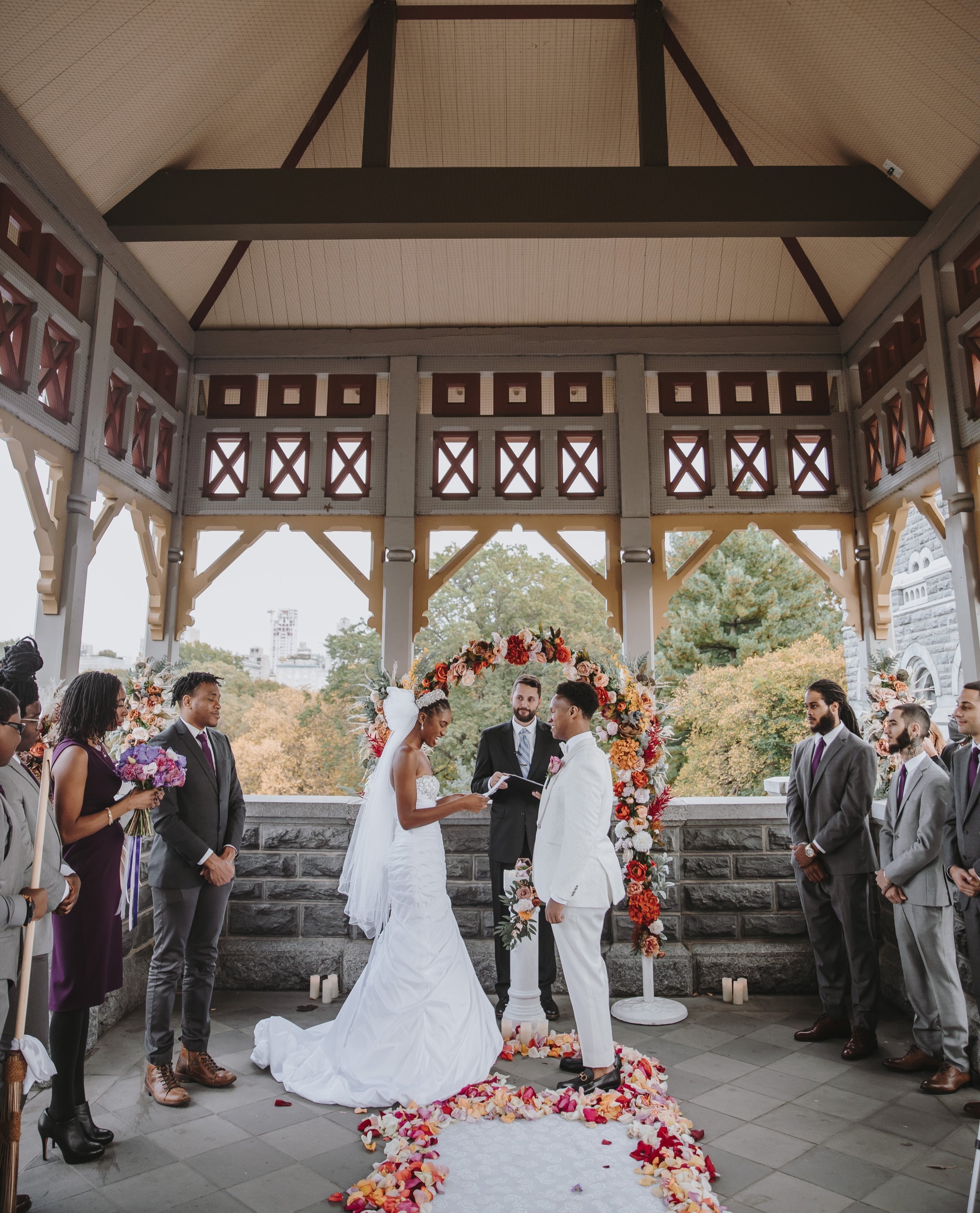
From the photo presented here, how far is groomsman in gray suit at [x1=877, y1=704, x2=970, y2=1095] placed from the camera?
399 centimetres

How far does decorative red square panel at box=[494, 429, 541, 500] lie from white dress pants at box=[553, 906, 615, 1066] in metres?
5.13

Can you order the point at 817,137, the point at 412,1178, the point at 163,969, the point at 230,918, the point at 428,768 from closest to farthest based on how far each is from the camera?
the point at 412,1178
the point at 163,969
the point at 428,768
the point at 230,918
the point at 817,137

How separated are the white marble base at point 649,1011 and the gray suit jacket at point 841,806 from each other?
1279 mm

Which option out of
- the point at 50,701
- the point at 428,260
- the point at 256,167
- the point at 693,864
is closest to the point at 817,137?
the point at 428,260

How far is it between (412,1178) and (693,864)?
320 cm

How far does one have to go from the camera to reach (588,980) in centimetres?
379

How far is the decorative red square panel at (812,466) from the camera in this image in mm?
8383

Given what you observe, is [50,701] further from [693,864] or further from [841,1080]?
[841,1080]

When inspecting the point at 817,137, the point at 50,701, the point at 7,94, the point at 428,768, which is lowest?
the point at 428,768

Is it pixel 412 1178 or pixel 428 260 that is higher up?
→ pixel 428 260

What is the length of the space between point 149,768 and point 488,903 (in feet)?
9.27

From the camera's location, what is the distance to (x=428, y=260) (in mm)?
8375

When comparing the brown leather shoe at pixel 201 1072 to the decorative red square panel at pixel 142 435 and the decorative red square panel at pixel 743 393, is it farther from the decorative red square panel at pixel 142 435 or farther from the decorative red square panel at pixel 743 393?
the decorative red square panel at pixel 743 393

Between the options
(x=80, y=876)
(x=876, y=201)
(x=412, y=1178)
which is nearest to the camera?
(x=412, y=1178)
